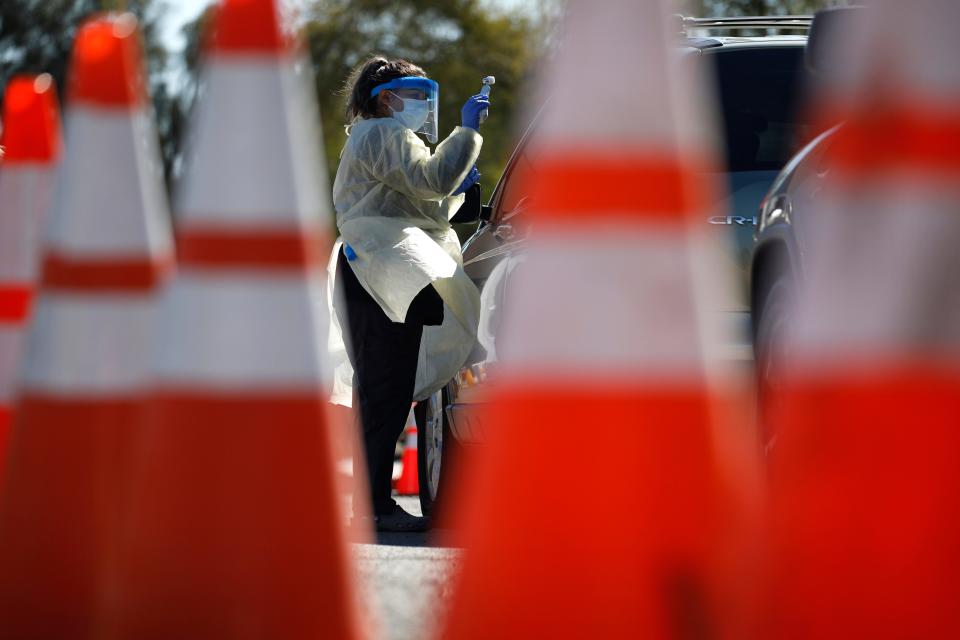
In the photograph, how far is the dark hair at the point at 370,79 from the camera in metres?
8.00

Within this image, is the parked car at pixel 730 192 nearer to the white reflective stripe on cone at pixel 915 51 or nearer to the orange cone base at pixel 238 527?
the orange cone base at pixel 238 527

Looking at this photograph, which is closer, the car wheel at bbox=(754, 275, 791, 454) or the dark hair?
the car wheel at bbox=(754, 275, 791, 454)

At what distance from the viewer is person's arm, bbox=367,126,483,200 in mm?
7680

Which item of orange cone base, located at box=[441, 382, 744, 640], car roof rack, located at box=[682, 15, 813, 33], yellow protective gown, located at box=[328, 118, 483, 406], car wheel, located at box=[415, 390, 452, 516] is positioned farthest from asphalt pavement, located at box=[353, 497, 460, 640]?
car roof rack, located at box=[682, 15, 813, 33]

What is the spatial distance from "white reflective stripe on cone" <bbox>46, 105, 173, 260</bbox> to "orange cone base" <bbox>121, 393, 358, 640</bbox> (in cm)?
85

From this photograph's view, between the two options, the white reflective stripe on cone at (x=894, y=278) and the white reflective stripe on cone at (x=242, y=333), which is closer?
the white reflective stripe on cone at (x=894, y=278)

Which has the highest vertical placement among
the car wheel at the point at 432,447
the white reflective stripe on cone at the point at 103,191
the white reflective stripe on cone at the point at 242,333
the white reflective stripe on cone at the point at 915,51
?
the white reflective stripe on cone at the point at 915,51

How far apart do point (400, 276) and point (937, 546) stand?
17.1 feet

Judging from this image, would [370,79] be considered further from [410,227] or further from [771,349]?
[771,349]

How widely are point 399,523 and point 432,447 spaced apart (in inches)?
49.0

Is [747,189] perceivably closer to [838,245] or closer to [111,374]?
[111,374]

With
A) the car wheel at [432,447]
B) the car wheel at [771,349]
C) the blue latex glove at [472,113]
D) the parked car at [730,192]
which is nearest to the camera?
the car wheel at [771,349]

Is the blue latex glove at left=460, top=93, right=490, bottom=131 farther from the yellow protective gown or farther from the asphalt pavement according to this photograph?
the asphalt pavement

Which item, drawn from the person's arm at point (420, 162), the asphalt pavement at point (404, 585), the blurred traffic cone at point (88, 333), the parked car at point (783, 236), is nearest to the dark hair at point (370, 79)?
the person's arm at point (420, 162)
